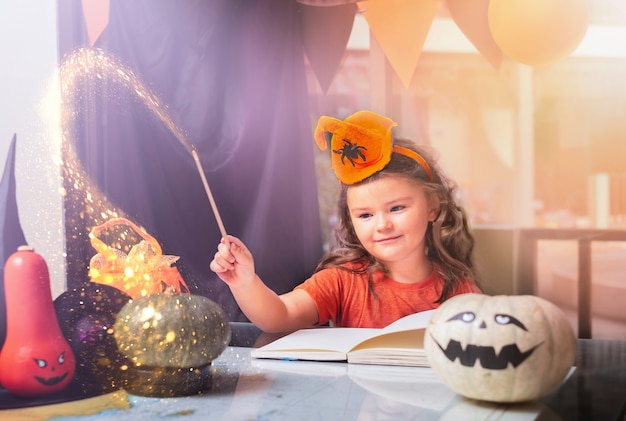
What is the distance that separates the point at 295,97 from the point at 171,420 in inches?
40.7

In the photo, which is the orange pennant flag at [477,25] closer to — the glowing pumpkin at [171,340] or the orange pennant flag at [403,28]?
the orange pennant flag at [403,28]

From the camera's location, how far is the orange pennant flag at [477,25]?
1520mm

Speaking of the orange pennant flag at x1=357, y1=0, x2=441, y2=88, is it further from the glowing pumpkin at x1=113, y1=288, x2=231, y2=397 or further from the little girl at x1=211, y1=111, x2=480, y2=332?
the glowing pumpkin at x1=113, y1=288, x2=231, y2=397

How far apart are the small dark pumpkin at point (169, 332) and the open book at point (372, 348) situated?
0.21 meters

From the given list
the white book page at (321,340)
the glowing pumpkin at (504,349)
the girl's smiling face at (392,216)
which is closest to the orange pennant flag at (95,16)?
the girl's smiling face at (392,216)

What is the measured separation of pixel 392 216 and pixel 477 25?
1.49 ft

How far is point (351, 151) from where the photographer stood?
4.90 ft

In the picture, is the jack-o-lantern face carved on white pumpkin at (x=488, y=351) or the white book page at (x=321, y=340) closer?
the jack-o-lantern face carved on white pumpkin at (x=488, y=351)

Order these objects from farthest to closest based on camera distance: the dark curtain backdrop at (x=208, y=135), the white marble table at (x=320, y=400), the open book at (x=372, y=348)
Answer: the dark curtain backdrop at (x=208, y=135), the open book at (x=372, y=348), the white marble table at (x=320, y=400)

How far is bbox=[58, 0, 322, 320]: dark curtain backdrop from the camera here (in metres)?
1.70

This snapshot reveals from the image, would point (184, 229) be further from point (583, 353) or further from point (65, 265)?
point (583, 353)

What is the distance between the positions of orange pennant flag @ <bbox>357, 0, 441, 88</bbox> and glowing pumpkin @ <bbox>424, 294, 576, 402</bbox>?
2.65ft

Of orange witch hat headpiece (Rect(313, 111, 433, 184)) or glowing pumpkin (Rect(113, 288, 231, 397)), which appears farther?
orange witch hat headpiece (Rect(313, 111, 433, 184))

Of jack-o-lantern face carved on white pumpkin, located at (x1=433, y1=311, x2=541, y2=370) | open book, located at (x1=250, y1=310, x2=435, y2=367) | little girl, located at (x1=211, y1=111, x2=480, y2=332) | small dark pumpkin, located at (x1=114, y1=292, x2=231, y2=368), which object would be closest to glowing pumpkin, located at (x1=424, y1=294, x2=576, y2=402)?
jack-o-lantern face carved on white pumpkin, located at (x1=433, y1=311, x2=541, y2=370)
